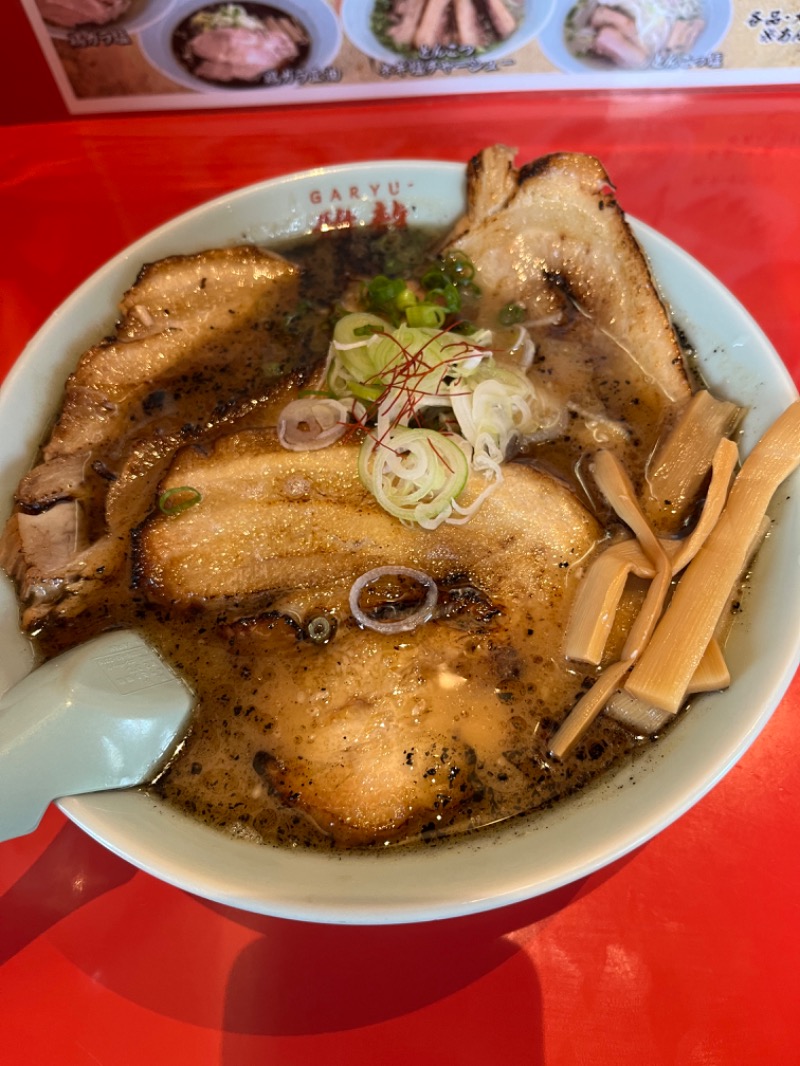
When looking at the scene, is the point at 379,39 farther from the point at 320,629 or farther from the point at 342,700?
the point at 342,700

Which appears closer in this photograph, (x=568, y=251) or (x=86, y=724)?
(x=86, y=724)

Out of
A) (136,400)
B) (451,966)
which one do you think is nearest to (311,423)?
(136,400)

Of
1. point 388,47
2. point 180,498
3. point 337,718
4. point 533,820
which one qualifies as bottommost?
point 533,820

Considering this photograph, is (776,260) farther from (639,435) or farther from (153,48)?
(153,48)

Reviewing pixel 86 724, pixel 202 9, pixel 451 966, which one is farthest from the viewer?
pixel 202 9

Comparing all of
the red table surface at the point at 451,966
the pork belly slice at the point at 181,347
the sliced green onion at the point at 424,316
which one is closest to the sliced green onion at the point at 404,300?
the sliced green onion at the point at 424,316

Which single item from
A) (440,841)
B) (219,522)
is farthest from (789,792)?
(219,522)
